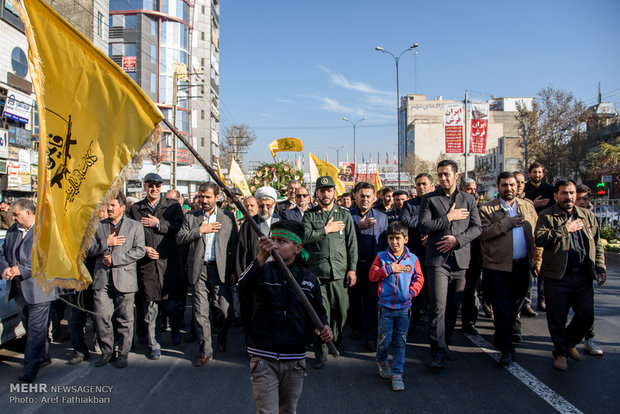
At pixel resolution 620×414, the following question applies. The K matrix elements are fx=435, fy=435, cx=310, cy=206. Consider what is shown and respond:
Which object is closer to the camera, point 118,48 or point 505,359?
point 505,359

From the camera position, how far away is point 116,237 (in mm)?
5109

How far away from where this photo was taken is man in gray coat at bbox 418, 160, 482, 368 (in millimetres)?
4820

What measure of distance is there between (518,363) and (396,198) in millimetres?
3378

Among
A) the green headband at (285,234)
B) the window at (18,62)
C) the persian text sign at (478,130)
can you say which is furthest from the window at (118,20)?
the green headband at (285,234)

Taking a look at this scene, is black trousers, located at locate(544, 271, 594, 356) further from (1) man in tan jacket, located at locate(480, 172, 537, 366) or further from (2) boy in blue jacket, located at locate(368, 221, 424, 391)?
(2) boy in blue jacket, located at locate(368, 221, 424, 391)

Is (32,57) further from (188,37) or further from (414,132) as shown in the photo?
(414,132)

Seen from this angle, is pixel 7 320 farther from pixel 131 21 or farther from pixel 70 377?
pixel 131 21

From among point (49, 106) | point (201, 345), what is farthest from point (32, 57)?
point (201, 345)

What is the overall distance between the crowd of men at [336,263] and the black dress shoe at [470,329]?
2 cm

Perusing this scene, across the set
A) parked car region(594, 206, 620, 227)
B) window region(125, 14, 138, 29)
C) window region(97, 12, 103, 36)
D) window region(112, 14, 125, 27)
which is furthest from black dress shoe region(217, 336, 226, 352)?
window region(112, 14, 125, 27)

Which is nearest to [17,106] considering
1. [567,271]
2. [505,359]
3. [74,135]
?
[74,135]

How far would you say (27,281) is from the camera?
4.75m

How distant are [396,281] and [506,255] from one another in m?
1.48

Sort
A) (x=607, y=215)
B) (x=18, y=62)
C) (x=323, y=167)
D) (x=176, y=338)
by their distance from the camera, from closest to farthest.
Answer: (x=176, y=338) → (x=323, y=167) → (x=607, y=215) → (x=18, y=62)
